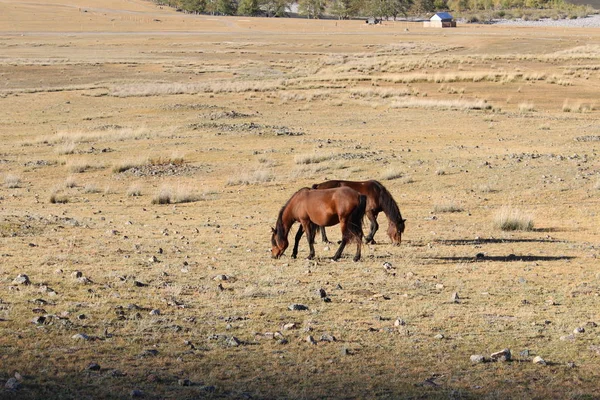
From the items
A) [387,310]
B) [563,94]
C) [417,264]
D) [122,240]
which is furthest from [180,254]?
[563,94]

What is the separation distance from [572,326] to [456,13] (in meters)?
196

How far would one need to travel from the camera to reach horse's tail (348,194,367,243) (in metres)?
12.9

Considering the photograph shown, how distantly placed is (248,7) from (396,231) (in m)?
181

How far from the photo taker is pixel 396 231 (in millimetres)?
15281

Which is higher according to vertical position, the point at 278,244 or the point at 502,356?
the point at 502,356

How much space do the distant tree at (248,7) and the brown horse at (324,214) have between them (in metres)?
181

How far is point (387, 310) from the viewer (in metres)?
10.7

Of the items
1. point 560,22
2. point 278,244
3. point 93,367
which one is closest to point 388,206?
point 278,244

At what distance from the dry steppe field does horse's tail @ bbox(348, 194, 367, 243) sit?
504 mm

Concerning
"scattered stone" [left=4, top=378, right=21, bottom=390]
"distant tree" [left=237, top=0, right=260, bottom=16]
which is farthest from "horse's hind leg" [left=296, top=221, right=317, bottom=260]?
"distant tree" [left=237, top=0, right=260, bottom=16]

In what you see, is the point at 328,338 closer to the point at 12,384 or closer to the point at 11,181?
the point at 12,384

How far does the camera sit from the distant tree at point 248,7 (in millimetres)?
189438

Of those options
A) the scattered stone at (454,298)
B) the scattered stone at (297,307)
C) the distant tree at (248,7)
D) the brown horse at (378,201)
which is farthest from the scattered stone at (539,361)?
the distant tree at (248,7)

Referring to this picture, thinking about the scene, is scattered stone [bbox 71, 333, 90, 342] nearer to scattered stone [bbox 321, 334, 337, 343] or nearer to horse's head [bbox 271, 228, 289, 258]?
scattered stone [bbox 321, 334, 337, 343]
